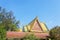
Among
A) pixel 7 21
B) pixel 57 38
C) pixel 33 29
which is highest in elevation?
pixel 7 21

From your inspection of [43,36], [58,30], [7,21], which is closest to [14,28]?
[7,21]

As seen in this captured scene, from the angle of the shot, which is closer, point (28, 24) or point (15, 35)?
point (15, 35)

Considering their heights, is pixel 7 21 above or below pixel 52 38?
above

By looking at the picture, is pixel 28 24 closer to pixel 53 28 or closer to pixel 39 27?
pixel 39 27

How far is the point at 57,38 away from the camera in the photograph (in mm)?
33406

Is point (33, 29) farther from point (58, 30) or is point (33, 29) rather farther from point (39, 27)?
point (58, 30)

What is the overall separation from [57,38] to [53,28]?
6.32 feet

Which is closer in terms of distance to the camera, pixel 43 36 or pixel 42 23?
pixel 43 36

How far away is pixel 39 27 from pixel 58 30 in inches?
568

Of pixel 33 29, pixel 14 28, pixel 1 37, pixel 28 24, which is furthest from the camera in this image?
pixel 14 28

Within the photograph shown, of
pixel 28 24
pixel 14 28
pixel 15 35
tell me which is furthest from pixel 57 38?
pixel 14 28

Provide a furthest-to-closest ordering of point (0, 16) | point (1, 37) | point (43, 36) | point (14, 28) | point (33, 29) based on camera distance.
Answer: point (0, 16) → point (14, 28) → point (33, 29) → point (43, 36) → point (1, 37)

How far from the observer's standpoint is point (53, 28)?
34.2 meters

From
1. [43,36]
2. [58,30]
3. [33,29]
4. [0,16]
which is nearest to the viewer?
[58,30]
